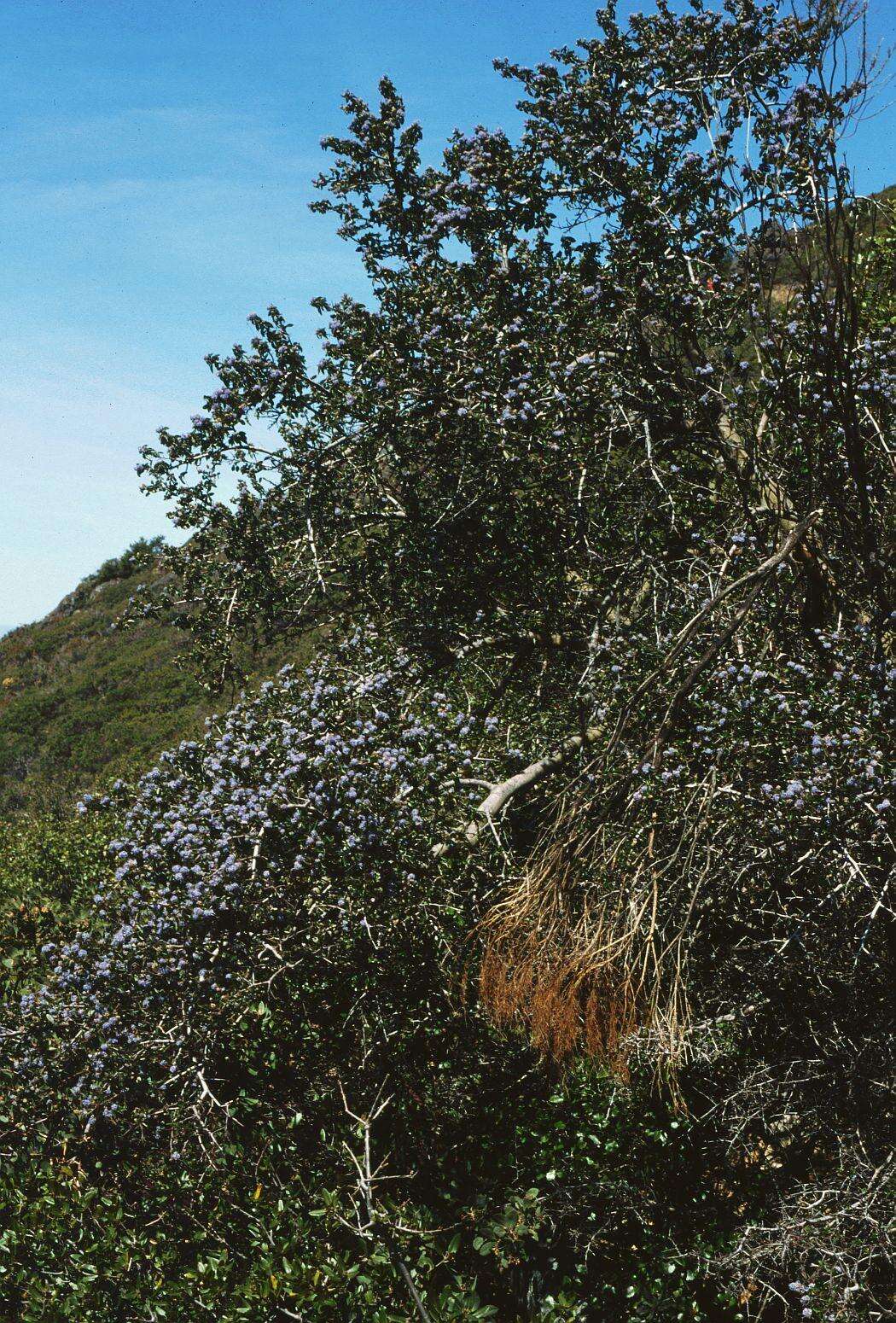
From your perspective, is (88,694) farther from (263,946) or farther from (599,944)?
(599,944)

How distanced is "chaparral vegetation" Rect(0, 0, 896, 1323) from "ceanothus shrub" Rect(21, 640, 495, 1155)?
0.02m

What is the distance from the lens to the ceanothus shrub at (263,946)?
4.05 m

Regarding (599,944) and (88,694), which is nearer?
(599,944)

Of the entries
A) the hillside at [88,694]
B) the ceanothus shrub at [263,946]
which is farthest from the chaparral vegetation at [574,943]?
the hillside at [88,694]

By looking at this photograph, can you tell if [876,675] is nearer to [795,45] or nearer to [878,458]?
[878,458]

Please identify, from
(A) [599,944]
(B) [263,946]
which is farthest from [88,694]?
(A) [599,944]

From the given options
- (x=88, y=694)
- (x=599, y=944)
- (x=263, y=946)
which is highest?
(x=88, y=694)

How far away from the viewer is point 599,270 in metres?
5.89

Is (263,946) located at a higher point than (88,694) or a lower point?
lower

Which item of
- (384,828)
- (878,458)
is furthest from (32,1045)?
(878,458)

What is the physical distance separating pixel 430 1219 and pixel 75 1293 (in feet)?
4.27

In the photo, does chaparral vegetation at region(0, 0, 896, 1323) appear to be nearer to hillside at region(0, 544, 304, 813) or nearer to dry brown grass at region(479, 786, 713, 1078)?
dry brown grass at region(479, 786, 713, 1078)

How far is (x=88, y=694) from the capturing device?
26.7 meters

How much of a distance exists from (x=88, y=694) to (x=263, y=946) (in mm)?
24405
